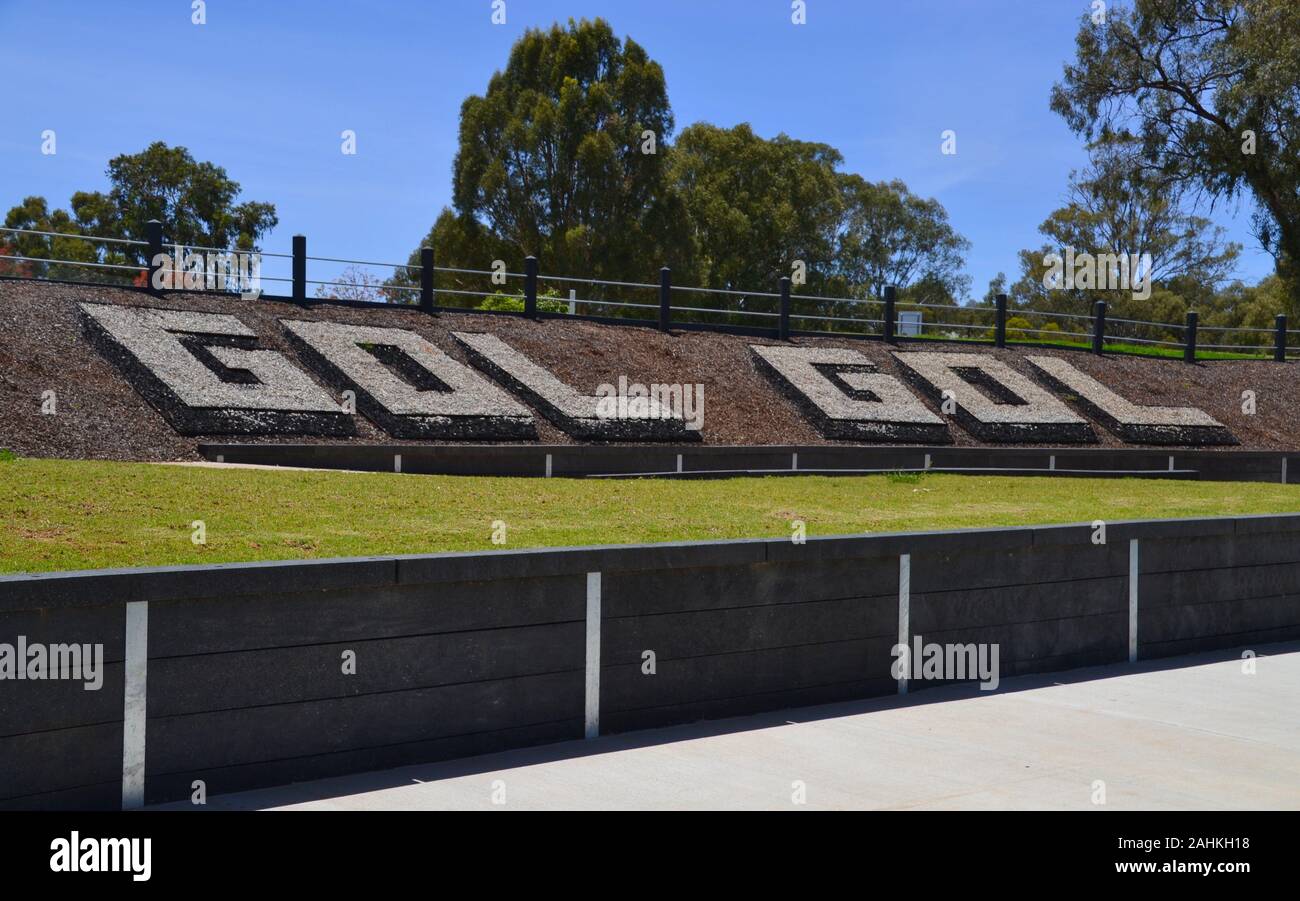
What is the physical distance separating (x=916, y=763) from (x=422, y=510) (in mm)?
5089

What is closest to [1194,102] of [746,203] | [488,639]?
[746,203]

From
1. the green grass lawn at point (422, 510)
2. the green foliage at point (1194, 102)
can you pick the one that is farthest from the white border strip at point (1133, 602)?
the green foliage at point (1194, 102)

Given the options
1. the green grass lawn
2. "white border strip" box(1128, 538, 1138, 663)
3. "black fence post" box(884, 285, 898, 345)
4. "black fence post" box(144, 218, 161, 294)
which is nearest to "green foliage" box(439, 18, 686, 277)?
"black fence post" box(884, 285, 898, 345)

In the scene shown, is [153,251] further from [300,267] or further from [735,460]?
[735,460]

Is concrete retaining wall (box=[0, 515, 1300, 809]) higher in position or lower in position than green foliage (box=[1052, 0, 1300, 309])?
lower

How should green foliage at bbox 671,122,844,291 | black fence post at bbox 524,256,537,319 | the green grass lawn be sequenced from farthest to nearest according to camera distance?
1. green foliage at bbox 671,122,844,291
2. black fence post at bbox 524,256,537,319
3. the green grass lawn

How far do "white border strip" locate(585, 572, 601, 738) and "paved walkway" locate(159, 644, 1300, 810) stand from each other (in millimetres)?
163

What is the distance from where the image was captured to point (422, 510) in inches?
410

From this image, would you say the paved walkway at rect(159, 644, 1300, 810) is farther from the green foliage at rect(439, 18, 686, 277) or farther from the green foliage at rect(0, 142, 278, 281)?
the green foliage at rect(0, 142, 278, 281)

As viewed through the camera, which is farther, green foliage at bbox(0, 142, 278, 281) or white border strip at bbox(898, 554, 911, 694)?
green foliage at bbox(0, 142, 278, 281)

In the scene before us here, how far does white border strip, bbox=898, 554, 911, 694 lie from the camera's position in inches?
344

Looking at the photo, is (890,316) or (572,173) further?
(572,173)
